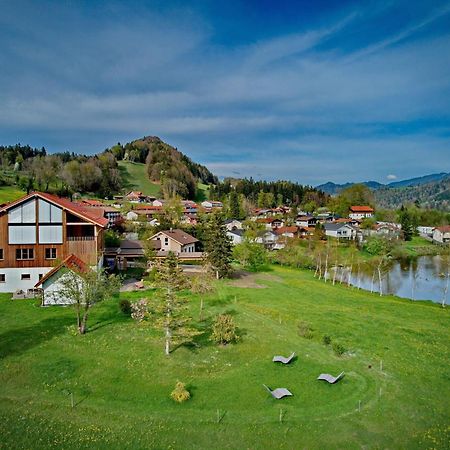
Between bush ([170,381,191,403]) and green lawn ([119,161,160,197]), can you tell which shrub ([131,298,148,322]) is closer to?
bush ([170,381,191,403])

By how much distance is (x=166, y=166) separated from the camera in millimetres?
159000

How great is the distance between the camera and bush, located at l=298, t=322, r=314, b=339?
75.5ft

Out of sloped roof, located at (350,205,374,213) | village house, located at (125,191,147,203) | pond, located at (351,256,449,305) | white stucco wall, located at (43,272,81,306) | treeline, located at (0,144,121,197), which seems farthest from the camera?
village house, located at (125,191,147,203)

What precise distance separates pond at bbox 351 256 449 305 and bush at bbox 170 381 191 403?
30.8 meters

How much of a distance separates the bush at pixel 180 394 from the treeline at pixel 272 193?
4693 inches

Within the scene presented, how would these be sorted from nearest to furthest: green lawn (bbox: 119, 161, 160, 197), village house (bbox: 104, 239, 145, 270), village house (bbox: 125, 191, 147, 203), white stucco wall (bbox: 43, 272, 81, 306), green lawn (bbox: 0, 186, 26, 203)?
white stucco wall (bbox: 43, 272, 81, 306) < village house (bbox: 104, 239, 145, 270) < green lawn (bbox: 0, 186, 26, 203) < village house (bbox: 125, 191, 147, 203) < green lawn (bbox: 119, 161, 160, 197)

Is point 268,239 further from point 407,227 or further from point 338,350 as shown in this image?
point 338,350

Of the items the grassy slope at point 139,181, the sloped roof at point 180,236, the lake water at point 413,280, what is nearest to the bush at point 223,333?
the lake water at point 413,280

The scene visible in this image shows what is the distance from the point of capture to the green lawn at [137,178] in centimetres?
14562

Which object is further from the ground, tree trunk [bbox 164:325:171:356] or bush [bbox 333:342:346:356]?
tree trunk [bbox 164:325:171:356]

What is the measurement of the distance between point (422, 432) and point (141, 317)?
15444mm

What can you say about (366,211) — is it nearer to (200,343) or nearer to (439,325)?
(439,325)

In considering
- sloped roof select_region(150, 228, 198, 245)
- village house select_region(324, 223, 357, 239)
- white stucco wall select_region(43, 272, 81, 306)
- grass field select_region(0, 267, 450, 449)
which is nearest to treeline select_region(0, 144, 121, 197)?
sloped roof select_region(150, 228, 198, 245)

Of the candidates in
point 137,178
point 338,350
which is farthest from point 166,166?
point 338,350
